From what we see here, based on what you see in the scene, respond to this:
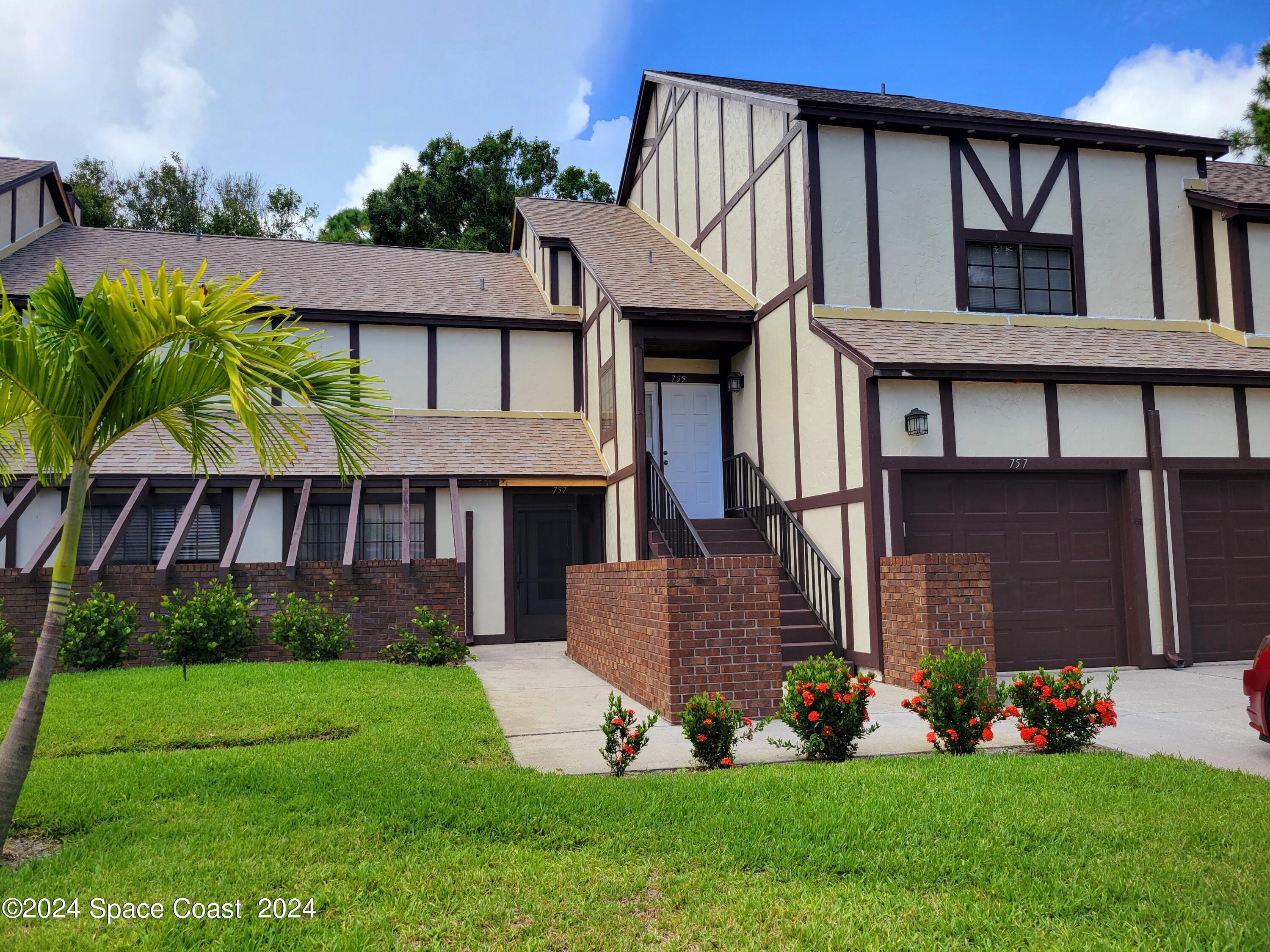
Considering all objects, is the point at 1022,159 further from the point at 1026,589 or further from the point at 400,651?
the point at 400,651

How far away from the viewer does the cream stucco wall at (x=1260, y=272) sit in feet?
41.0

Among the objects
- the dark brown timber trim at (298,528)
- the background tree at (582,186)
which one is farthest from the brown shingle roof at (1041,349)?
the background tree at (582,186)

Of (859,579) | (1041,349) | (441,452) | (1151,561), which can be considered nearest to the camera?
(859,579)

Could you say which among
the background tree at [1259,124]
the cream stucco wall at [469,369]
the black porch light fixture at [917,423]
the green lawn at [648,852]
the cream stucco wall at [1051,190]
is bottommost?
the green lawn at [648,852]

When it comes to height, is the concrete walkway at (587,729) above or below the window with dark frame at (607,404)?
below

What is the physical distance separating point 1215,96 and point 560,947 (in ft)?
105

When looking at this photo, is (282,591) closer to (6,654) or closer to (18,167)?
(6,654)

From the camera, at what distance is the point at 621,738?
577 centimetres

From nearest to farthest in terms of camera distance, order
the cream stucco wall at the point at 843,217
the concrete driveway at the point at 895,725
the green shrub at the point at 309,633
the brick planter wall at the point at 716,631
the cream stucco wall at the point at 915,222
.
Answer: the concrete driveway at the point at 895,725 < the brick planter wall at the point at 716,631 < the green shrub at the point at 309,633 < the cream stucco wall at the point at 843,217 < the cream stucco wall at the point at 915,222

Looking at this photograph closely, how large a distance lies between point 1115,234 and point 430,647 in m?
11.2

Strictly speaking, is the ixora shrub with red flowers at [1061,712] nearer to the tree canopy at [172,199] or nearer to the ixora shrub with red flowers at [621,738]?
the ixora shrub with red flowers at [621,738]

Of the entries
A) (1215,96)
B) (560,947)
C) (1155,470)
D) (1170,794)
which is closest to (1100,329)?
(1155,470)

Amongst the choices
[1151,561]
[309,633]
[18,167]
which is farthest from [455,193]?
[1151,561]

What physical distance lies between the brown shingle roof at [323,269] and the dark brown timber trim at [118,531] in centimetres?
434
